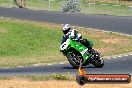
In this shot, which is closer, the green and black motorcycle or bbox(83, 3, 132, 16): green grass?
the green and black motorcycle

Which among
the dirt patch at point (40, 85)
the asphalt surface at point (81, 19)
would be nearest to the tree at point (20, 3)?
the asphalt surface at point (81, 19)

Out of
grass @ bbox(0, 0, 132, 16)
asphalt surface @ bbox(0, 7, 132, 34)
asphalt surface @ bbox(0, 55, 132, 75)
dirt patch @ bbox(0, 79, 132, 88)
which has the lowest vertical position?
grass @ bbox(0, 0, 132, 16)

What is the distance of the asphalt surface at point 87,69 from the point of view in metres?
21.2

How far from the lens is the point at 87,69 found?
21469mm

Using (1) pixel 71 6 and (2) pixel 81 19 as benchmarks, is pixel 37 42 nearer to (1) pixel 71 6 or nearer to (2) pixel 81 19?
(2) pixel 81 19

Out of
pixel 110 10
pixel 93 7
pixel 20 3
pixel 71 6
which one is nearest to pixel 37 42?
pixel 71 6

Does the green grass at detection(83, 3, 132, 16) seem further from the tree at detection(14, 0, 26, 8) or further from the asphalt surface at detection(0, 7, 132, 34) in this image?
the tree at detection(14, 0, 26, 8)

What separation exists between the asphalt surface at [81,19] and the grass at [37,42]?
2.38 meters

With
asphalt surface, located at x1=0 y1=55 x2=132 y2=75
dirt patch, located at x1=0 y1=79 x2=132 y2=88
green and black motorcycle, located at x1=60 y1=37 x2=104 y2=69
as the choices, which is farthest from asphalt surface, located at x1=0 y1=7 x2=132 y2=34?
green and black motorcycle, located at x1=60 y1=37 x2=104 y2=69

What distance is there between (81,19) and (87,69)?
76.3ft

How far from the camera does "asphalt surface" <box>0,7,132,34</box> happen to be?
40.6m

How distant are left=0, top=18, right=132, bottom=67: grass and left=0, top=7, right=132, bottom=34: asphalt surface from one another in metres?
2.38

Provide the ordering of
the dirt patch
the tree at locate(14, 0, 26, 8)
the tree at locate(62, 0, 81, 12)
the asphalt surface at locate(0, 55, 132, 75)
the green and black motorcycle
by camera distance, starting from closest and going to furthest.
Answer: the green and black motorcycle → the dirt patch → the asphalt surface at locate(0, 55, 132, 75) → the tree at locate(62, 0, 81, 12) → the tree at locate(14, 0, 26, 8)

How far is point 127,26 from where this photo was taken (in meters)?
40.7
